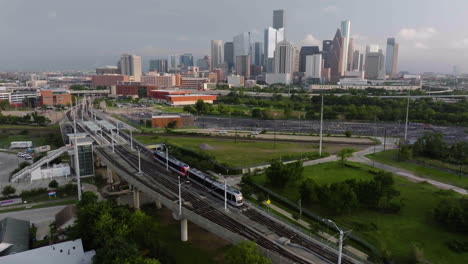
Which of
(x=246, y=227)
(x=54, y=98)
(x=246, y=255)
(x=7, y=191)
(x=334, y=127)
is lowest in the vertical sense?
(x=7, y=191)

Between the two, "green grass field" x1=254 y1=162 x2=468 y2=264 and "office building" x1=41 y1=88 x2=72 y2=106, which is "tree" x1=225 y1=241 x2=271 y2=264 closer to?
"green grass field" x1=254 y1=162 x2=468 y2=264

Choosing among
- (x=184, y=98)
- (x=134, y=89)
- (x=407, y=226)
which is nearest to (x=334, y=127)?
(x=407, y=226)

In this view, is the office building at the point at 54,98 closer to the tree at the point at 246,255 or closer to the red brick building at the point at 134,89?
the red brick building at the point at 134,89

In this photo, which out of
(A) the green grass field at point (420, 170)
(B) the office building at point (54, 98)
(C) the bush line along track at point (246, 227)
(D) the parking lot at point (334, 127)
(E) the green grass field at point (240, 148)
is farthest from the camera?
(B) the office building at point (54, 98)

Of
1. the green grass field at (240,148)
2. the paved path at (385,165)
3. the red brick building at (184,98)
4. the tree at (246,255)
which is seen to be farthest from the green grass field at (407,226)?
the red brick building at (184,98)

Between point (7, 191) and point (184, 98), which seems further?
point (184, 98)

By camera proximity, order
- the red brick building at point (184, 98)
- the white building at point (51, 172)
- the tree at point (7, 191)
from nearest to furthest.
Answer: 1. the tree at point (7, 191)
2. the white building at point (51, 172)
3. the red brick building at point (184, 98)

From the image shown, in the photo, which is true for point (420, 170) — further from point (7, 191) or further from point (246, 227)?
point (7, 191)
